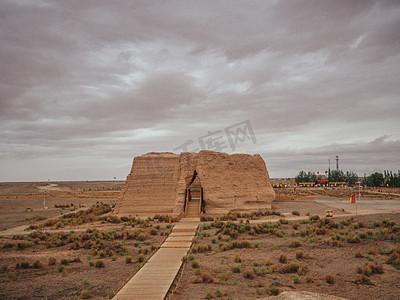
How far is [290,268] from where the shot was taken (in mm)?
11828

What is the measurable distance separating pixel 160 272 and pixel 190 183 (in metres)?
16.1

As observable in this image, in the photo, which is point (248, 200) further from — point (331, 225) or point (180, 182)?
point (331, 225)

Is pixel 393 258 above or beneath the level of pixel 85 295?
above

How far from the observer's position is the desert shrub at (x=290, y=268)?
463 inches

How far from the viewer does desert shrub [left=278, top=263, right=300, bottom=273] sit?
11.8m

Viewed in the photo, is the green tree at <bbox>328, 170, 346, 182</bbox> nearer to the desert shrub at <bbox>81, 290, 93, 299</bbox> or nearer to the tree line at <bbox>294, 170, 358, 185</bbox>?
the tree line at <bbox>294, 170, 358, 185</bbox>

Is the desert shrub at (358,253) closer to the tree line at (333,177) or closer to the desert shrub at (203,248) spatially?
the desert shrub at (203,248)

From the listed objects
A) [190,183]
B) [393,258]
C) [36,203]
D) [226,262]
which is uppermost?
[190,183]

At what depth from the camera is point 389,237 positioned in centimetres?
1584

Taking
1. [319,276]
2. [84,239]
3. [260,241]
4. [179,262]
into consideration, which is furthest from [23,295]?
[260,241]

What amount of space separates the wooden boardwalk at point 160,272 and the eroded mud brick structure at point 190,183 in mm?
7496

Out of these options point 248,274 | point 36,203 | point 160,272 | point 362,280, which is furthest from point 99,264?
point 36,203

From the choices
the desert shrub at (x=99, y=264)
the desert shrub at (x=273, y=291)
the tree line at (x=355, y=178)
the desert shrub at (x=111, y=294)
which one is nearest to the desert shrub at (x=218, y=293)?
the desert shrub at (x=273, y=291)

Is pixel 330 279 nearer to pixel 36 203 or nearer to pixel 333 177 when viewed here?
pixel 36 203
